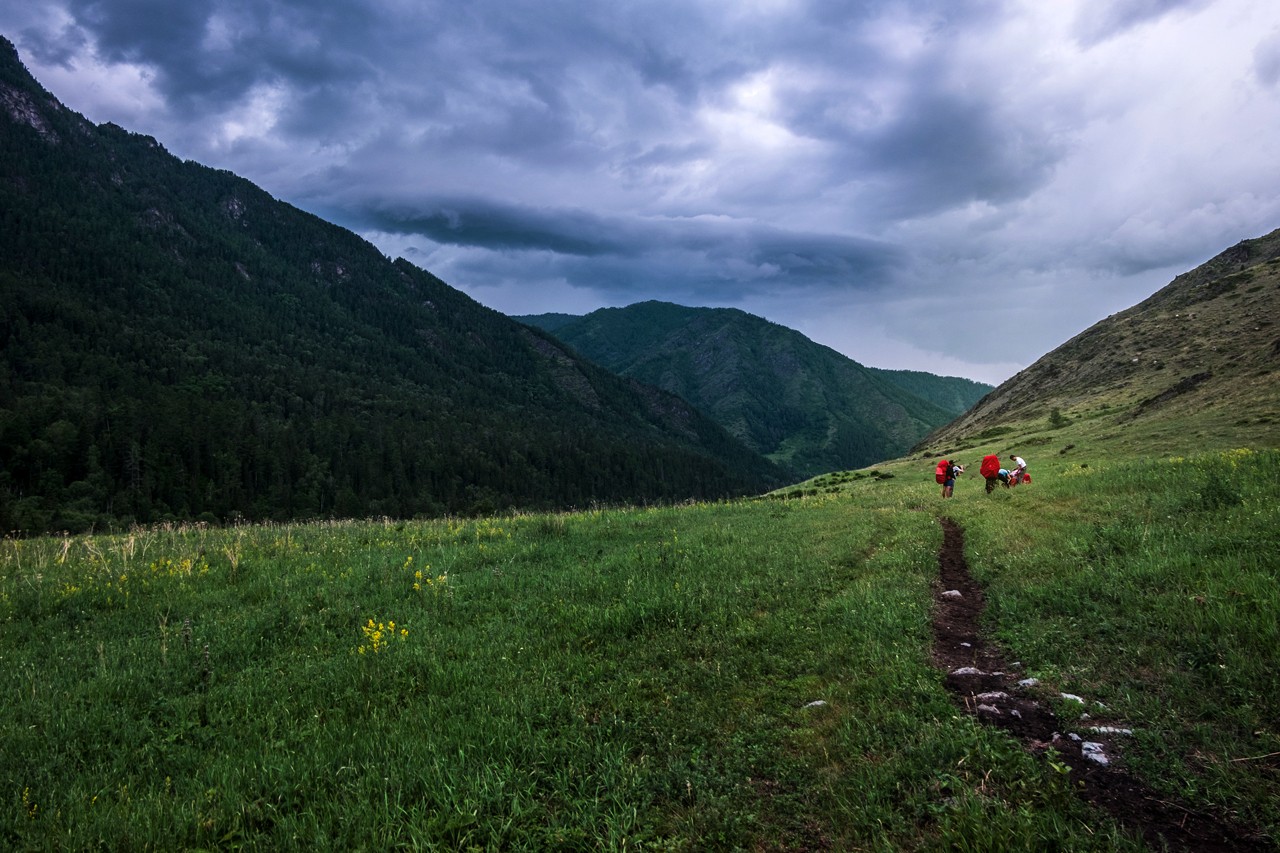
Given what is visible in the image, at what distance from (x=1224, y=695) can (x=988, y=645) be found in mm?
2562

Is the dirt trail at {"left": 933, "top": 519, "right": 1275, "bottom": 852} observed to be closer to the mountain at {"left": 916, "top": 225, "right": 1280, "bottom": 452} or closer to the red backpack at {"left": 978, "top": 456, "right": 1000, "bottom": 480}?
the red backpack at {"left": 978, "top": 456, "right": 1000, "bottom": 480}

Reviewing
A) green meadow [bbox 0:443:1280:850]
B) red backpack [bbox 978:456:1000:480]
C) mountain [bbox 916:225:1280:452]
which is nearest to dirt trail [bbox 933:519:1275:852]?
green meadow [bbox 0:443:1280:850]

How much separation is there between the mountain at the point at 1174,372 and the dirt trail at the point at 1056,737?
29.1 meters

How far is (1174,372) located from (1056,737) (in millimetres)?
80378

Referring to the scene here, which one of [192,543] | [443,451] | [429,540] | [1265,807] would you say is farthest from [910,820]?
[443,451]

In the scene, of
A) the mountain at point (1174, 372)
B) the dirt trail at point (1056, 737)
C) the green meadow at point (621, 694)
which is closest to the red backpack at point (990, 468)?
the green meadow at point (621, 694)

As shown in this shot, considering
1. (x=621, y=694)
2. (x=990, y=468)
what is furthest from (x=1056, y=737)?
(x=990, y=468)

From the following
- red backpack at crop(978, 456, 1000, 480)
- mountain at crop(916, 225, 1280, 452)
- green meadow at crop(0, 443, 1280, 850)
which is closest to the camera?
green meadow at crop(0, 443, 1280, 850)

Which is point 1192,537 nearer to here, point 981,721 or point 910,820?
point 981,721

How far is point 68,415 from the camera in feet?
419

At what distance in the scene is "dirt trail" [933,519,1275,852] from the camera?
412 cm

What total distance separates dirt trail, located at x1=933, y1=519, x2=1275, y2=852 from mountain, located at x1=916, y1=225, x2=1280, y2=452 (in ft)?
95.3

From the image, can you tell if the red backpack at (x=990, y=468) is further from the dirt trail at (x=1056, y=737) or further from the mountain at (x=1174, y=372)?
the dirt trail at (x=1056, y=737)

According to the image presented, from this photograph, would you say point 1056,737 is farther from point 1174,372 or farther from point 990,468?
point 1174,372
